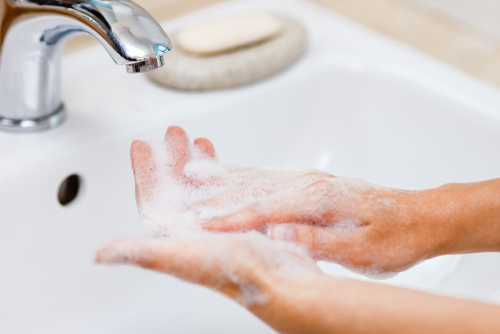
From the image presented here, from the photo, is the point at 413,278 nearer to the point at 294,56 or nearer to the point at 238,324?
the point at 238,324

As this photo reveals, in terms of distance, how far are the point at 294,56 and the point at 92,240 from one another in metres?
0.37

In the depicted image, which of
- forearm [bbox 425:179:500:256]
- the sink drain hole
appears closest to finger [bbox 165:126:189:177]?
the sink drain hole

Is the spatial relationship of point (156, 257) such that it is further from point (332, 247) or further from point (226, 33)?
point (226, 33)

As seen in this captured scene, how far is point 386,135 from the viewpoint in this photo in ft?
2.16

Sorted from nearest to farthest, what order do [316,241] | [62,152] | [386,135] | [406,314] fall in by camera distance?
[406,314] < [316,241] < [62,152] < [386,135]

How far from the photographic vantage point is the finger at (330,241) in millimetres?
371

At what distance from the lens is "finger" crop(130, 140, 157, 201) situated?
1.41ft

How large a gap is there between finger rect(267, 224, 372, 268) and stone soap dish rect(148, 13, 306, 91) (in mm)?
290

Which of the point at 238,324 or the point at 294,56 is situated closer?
the point at 238,324

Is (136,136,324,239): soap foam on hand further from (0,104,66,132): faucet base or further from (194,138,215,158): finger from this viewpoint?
(0,104,66,132): faucet base

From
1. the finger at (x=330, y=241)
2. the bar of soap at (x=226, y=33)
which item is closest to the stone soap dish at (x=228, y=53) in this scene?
the bar of soap at (x=226, y=33)

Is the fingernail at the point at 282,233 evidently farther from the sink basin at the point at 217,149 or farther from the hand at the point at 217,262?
the sink basin at the point at 217,149

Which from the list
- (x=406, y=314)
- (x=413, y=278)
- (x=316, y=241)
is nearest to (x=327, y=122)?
(x=413, y=278)

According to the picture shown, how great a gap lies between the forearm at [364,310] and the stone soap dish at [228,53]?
1.21ft
